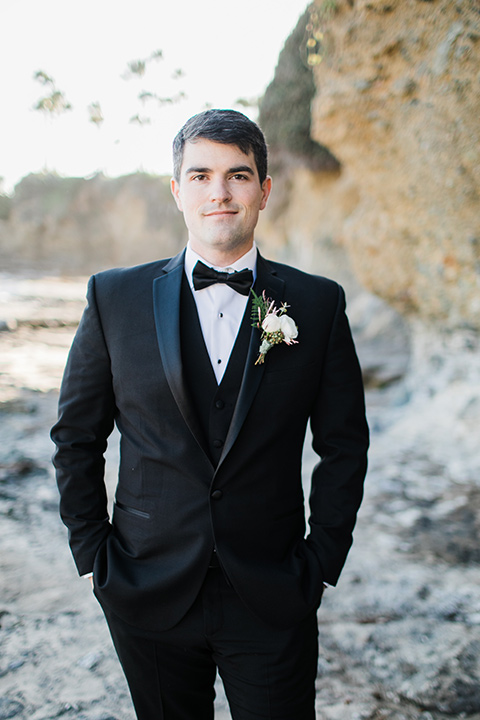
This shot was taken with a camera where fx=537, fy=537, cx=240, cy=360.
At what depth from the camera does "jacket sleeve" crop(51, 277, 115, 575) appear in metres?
1.74

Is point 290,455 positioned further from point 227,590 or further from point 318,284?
point 318,284

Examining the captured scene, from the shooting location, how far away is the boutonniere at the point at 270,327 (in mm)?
1624

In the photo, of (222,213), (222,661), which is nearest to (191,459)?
(222,661)

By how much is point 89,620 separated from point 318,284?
2347 mm

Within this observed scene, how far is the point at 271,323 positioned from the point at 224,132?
61 centimetres

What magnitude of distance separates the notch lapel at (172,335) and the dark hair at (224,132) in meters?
0.36

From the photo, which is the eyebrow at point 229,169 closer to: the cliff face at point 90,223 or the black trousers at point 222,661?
the black trousers at point 222,661

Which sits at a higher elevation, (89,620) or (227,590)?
(227,590)

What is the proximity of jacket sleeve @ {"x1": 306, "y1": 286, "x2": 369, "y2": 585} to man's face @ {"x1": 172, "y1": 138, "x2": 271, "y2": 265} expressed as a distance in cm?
48

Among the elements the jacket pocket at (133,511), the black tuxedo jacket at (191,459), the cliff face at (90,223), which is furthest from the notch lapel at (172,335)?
the cliff face at (90,223)

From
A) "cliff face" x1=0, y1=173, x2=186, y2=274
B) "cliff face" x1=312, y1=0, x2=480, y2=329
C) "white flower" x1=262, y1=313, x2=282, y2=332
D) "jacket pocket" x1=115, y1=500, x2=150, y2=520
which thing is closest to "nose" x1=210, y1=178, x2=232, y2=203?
"white flower" x1=262, y1=313, x2=282, y2=332

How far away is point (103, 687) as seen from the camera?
2504mm

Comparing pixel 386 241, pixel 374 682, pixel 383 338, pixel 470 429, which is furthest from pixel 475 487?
pixel 383 338

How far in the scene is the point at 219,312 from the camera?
174 centimetres
